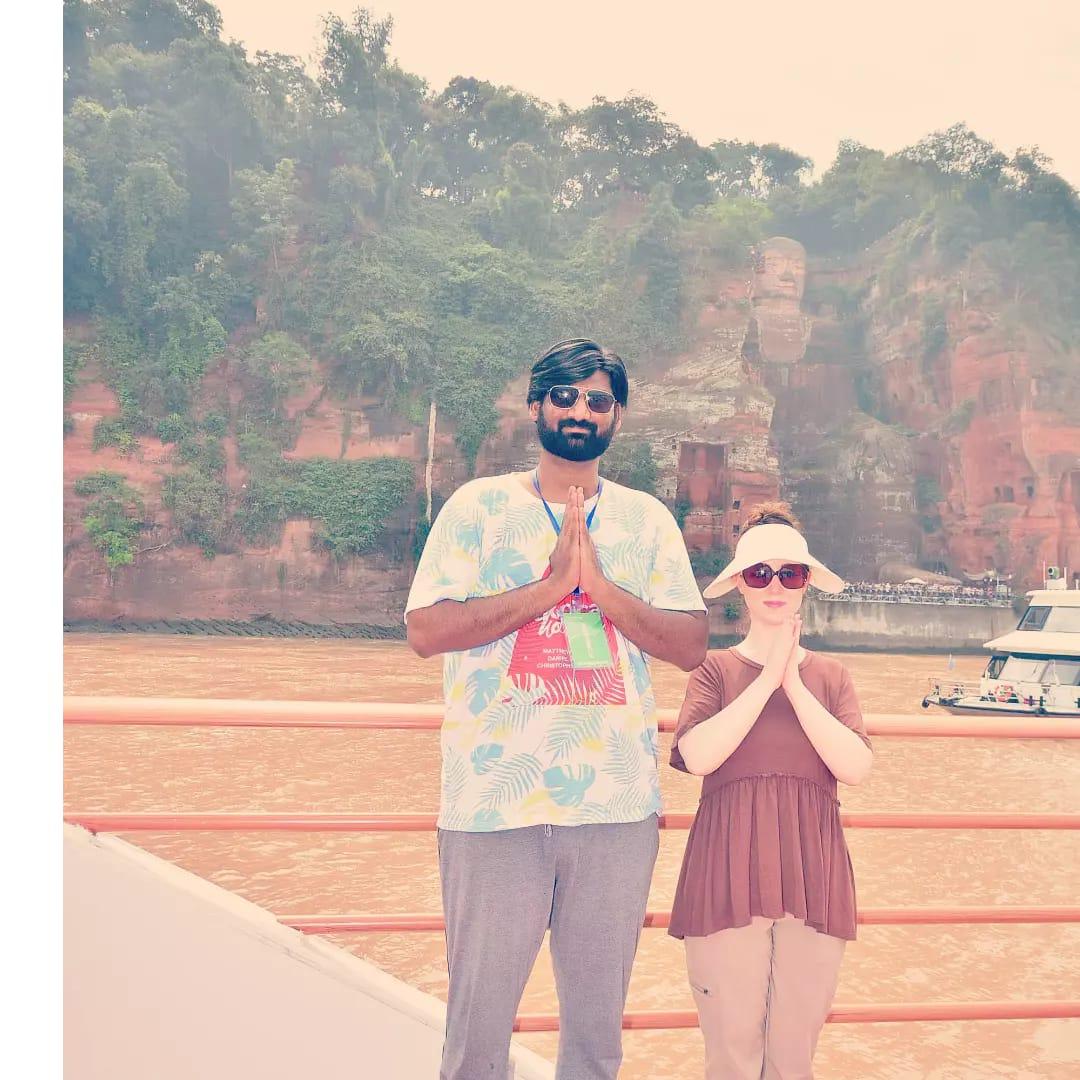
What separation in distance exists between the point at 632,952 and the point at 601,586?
56cm

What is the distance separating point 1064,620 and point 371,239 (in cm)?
2774

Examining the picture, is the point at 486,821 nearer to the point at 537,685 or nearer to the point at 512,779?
the point at 512,779

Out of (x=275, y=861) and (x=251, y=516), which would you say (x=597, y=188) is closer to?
(x=251, y=516)

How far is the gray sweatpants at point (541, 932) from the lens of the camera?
4.81ft

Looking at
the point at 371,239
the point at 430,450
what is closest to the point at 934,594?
the point at 430,450

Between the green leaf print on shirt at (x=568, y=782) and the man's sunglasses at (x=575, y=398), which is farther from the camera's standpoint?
the man's sunglasses at (x=575, y=398)

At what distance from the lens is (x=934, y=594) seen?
3062 cm

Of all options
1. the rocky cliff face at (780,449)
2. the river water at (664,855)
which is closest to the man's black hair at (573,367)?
the river water at (664,855)

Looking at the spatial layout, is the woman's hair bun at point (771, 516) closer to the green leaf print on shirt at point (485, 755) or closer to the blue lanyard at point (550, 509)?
the blue lanyard at point (550, 509)

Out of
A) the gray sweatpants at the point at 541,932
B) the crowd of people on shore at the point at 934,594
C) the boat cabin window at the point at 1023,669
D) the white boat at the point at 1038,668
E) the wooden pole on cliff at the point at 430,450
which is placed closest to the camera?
the gray sweatpants at the point at 541,932

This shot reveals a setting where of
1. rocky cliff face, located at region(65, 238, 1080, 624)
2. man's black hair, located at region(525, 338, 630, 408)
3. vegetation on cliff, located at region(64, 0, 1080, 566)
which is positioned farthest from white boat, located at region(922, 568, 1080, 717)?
man's black hair, located at region(525, 338, 630, 408)

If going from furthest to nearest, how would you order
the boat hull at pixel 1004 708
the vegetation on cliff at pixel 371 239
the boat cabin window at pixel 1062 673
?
the vegetation on cliff at pixel 371 239, the boat cabin window at pixel 1062 673, the boat hull at pixel 1004 708

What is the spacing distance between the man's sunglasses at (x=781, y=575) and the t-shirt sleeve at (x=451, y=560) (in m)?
0.48

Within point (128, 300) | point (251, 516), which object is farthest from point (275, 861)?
point (128, 300)
